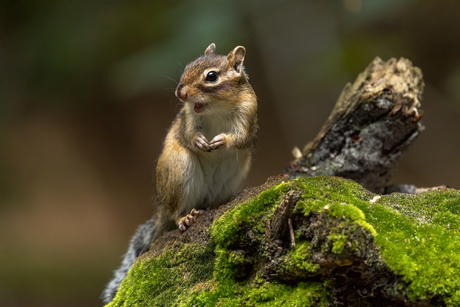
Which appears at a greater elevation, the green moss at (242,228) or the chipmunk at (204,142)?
the chipmunk at (204,142)

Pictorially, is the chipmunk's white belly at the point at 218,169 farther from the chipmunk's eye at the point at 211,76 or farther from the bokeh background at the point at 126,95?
the bokeh background at the point at 126,95

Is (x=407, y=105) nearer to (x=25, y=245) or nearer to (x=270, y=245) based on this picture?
(x=270, y=245)

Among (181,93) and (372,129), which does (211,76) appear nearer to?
(181,93)

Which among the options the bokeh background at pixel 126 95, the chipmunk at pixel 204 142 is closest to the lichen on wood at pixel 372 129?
the bokeh background at pixel 126 95

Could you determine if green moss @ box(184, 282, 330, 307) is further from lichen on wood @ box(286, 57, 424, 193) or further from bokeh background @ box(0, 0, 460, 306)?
bokeh background @ box(0, 0, 460, 306)

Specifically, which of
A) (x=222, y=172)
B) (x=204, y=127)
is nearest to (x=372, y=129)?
(x=222, y=172)

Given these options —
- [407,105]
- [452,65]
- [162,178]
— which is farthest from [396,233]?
[452,65]

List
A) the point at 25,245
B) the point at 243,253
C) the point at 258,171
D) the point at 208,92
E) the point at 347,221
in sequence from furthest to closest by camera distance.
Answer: the point at 258,171, the point at 25,245, the point at 208,92, the point at 243,253, the point at 347,221
